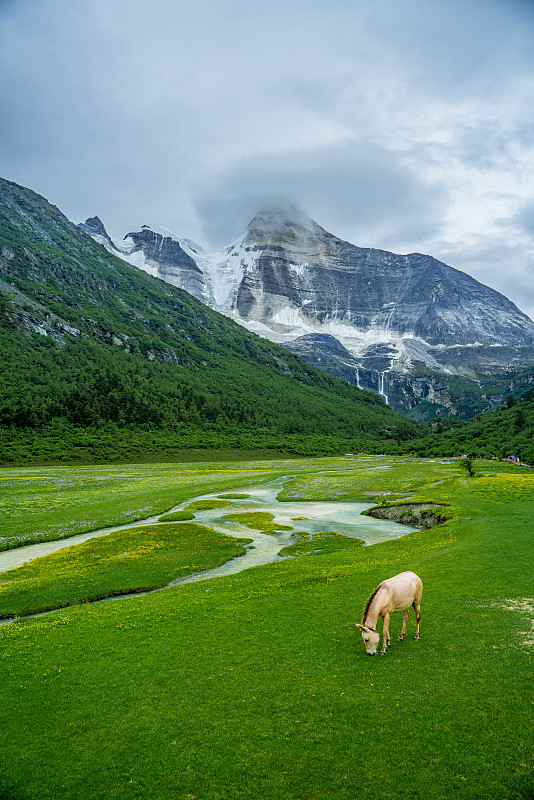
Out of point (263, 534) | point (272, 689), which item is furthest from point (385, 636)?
point (263, 534)

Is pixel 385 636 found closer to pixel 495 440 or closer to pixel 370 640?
pixel 370 640

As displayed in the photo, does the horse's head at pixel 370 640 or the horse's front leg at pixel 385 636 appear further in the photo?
the horse's front leg at pixel 385 636

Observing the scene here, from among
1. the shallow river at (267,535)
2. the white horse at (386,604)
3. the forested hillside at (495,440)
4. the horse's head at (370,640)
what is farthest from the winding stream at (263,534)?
the forested hillside at (495,440)

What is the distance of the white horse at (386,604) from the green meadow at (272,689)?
56 centimetres

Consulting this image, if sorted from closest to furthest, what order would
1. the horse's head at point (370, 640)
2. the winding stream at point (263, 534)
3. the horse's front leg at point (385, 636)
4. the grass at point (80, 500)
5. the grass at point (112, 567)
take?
1. the horse's head at point (370, 640)
2. the horse's front leg at point (385, 636)
3. the grass at point (112, 567)
4. the winding stream at point (263, 534)
5. the grass at point (80, 500)

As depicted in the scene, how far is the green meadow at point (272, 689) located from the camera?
968cm

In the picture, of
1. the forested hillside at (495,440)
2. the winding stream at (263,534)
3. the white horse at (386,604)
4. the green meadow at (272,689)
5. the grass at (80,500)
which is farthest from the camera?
the forested hillside at (495,440)

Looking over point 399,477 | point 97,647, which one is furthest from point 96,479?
point 97,647

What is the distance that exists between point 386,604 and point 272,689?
16.4ft

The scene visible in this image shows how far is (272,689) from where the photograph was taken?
1286 centimetres

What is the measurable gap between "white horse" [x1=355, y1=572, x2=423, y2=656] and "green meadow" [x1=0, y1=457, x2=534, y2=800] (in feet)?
1.84

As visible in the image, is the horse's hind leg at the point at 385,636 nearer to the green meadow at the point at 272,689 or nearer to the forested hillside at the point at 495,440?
the green meadow at the point at 272,689

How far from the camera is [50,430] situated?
167m

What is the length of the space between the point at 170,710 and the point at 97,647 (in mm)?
6207
